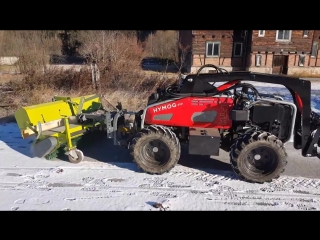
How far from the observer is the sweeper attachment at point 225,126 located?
4613 mm

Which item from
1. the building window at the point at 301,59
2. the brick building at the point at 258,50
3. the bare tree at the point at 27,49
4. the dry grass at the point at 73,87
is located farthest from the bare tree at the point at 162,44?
the dry grass at the point at 73,87

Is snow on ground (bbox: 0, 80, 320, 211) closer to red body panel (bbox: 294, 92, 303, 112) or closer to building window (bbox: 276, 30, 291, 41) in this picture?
red body panel (bbox: 294, 92, 303, 112)

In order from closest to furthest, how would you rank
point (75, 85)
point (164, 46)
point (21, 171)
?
1. point (21, 171)
2. point (75, 85)
3. point (164, 46)

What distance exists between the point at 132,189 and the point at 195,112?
1688 mm

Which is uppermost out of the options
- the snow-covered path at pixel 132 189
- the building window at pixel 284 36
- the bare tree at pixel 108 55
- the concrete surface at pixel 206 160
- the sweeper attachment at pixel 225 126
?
the building window at pixel 284 36

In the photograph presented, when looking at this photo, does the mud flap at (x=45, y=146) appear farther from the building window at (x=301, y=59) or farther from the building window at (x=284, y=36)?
the building window at (x=301, y=59)

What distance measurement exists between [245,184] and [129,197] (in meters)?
1.88

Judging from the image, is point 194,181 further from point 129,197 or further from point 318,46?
point 318,46

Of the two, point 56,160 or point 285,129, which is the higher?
point 285,129

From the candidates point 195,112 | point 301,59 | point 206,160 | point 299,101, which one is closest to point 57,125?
point 195,112

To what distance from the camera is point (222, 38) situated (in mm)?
21609

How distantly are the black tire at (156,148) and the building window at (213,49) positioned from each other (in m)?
18.2

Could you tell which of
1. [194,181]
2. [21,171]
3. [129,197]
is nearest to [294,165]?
[194,181]

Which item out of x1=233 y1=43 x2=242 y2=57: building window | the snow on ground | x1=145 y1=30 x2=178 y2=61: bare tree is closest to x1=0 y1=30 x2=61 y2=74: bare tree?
the snow on ground
